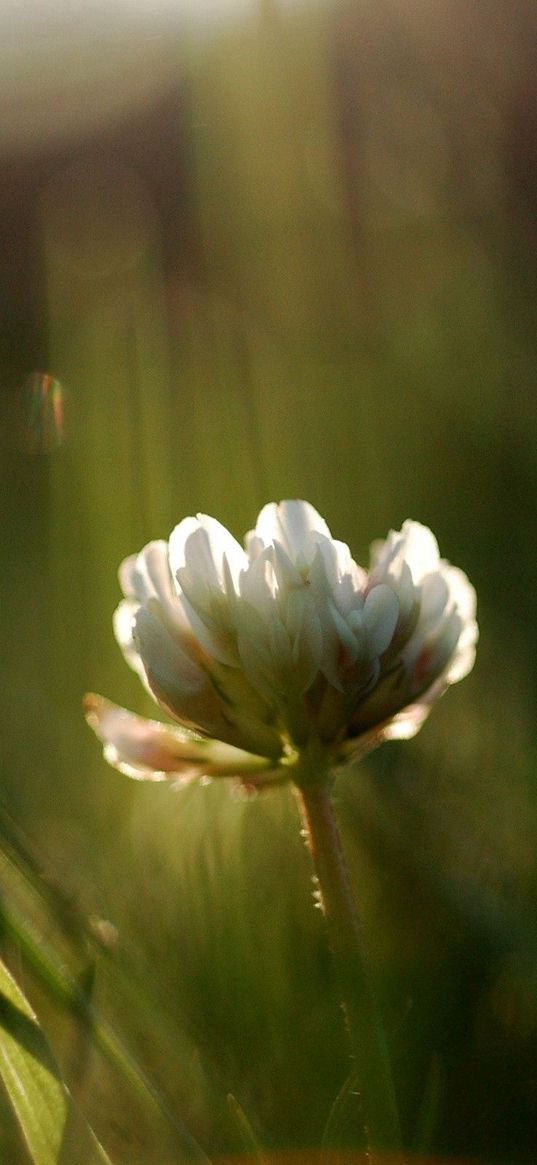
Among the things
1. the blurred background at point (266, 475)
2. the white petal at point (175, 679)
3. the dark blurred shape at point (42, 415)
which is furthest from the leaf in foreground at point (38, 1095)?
the dark blurred shape at point (42, 415)

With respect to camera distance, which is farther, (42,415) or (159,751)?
(42,415)

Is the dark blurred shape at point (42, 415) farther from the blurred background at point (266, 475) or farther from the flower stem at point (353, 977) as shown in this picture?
the flower stem at point (353, 977)

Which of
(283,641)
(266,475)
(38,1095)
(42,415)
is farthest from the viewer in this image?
(42,415)

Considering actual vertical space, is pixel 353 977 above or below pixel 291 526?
below

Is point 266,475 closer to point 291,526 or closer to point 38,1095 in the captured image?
point 291,526

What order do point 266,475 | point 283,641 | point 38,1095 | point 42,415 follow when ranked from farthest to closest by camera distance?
point 42,415
point 266,475
point 283,641
point 38,1095

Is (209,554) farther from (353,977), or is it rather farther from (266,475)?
(266,475)

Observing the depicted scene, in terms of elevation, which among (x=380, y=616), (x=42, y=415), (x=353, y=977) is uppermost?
(x=42, y=415)

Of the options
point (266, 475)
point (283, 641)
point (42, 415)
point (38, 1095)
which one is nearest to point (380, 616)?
point (283, 641)
